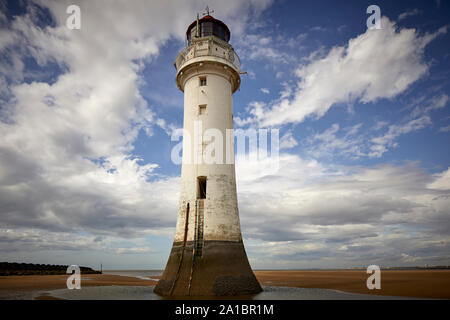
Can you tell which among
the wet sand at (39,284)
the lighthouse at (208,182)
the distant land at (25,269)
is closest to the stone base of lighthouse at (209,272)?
the lighthouse at (208,182)

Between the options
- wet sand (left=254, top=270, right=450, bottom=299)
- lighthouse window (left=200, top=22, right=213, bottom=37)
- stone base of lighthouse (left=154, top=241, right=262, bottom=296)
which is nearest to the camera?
stone base of lighthouse (left=154, top=241, right=262, bottom=296)

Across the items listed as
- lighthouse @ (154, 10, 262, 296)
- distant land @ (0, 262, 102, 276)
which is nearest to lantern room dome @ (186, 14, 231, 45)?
lighthouse @ (154, 10, 262, 296)

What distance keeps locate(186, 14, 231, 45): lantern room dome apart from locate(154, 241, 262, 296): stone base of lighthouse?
12.1 meters

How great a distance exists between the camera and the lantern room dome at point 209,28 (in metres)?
17.5

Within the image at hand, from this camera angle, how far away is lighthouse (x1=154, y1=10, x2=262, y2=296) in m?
13.2

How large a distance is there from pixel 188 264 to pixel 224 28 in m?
13.9

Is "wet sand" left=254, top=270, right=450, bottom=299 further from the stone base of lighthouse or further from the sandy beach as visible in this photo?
the stone base of lighthouse

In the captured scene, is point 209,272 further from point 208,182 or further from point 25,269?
point 25,269

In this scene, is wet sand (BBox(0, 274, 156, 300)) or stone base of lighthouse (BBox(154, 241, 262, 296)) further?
wet sand (BBox(0, 274, 156, 300))

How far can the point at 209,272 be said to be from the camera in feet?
42.9

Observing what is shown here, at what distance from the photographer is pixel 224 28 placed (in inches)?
715

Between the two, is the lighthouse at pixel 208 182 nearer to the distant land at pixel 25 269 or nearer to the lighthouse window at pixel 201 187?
the lighthouse window at pixel 201 187

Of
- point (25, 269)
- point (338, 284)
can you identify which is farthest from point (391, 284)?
A: point (25, 269)

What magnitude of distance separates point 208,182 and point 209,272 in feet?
14.1
